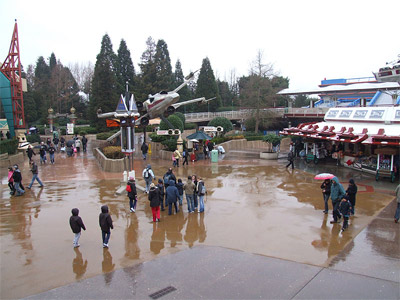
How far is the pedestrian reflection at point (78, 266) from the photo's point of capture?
7.20 m

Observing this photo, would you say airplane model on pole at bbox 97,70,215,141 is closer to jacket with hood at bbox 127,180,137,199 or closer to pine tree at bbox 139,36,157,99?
jacket with hood at bbox 127,180,137,199

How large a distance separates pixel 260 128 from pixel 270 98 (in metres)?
5.73

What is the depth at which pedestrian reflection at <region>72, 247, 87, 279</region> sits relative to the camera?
720 cm

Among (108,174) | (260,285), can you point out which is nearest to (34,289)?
(260,285)

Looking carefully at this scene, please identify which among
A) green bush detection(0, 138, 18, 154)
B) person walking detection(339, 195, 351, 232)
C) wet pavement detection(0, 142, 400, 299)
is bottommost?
wet pavement detection(0, 142, 400, 299)

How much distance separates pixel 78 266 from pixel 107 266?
0.65 m

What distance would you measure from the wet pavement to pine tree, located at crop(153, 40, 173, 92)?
37.9m

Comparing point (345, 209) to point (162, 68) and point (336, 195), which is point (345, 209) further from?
point (162, 68)

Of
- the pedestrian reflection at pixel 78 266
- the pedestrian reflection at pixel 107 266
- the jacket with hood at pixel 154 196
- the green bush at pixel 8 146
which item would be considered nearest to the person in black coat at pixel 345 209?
the jacket with hood at pixel 154 196

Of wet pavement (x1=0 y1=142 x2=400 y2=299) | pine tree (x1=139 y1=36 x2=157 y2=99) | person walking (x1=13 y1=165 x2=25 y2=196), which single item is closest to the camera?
wet pavement (x1=0 y1=142 x2=400 y2=299)

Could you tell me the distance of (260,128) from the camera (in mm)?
45438

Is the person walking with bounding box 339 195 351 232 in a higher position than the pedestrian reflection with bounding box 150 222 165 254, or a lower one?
higher

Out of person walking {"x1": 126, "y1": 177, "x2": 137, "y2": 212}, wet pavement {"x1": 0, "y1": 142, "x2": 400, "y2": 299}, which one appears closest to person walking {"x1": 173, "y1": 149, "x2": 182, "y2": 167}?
wet pavement {"x1": 0, "y1": 142, "x2": 400, "y2": 299}

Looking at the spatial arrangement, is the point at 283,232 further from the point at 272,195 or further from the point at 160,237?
the point at 272,195
